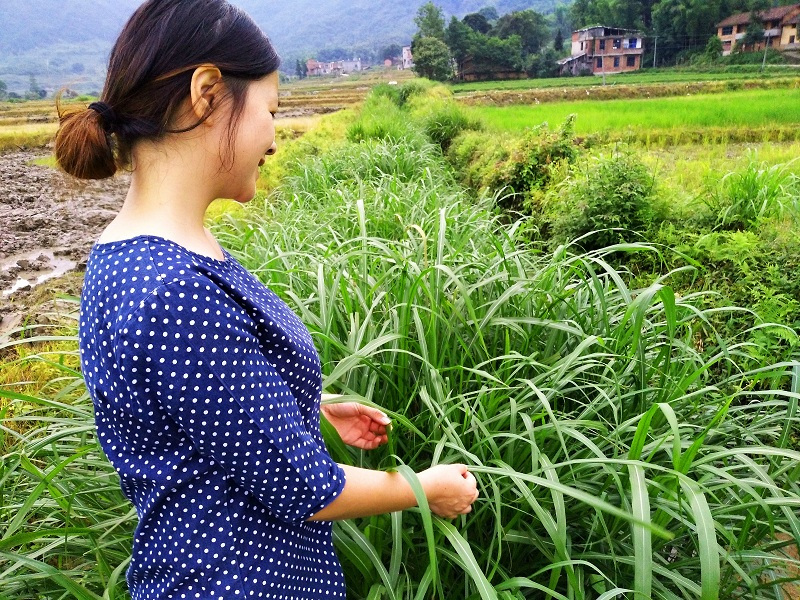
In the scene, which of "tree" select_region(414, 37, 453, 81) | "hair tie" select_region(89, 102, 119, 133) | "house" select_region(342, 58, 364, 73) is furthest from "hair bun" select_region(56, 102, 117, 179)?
"house" select_region(342, 58, 364, 73)

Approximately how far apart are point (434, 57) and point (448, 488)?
1786cm

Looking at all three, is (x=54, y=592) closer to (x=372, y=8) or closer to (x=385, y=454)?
(x=385, y=454)

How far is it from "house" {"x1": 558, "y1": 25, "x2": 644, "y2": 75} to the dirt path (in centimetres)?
583

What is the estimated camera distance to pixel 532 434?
3.87 ft

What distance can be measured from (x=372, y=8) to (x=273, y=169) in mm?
25746

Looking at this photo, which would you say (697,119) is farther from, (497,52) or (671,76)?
(497,52)

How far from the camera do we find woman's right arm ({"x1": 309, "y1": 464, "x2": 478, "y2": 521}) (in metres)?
0.75

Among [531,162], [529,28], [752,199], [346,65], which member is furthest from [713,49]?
[346,65]

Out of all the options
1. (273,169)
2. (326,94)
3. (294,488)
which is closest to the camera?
(294,488)

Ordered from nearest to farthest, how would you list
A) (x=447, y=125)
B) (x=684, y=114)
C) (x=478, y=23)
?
(x=684, y=114) < (x=447, y=125) < (x=478, y=23)

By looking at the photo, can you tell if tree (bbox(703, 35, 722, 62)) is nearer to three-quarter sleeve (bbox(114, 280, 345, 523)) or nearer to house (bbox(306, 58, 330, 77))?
three-quarter sleeve (bbox(114, 280, 345, 523))

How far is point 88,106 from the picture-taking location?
29.7 inches

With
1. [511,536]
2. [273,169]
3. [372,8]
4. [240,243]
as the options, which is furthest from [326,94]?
[511,536]

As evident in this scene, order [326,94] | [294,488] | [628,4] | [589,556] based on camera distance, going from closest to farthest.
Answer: [294,488] < [589,556] < [628,4] < [326,94]
